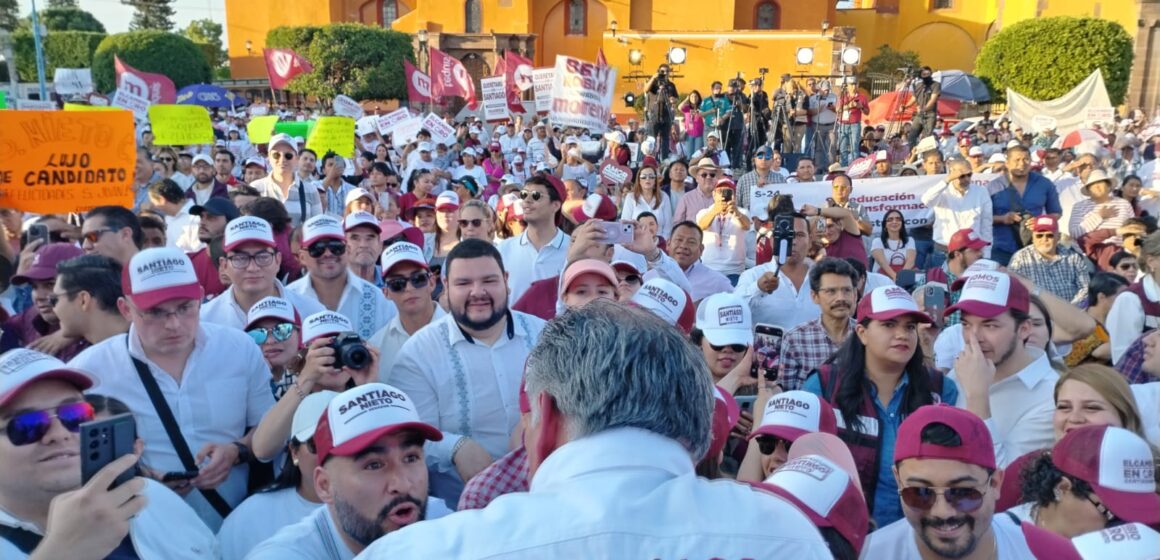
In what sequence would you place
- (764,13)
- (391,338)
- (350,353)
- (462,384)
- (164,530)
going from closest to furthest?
(164,530) → (350,353) → (462,384) → (391,338) → (764,13)

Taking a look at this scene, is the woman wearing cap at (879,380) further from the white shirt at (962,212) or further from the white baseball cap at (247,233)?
the white shirt at (962,212)

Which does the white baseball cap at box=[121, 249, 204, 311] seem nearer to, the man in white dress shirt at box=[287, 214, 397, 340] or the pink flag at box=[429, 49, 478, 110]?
the man in white dress shirt at box=[287, 214, 397, 340]

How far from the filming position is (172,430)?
3.45 meters

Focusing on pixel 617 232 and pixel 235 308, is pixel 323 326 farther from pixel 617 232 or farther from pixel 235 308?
pixel 617 232

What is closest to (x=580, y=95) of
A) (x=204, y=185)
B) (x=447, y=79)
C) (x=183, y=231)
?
(x=204, y=185)

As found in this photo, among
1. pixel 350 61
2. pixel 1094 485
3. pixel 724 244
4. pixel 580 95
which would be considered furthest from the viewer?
pixel 350 61

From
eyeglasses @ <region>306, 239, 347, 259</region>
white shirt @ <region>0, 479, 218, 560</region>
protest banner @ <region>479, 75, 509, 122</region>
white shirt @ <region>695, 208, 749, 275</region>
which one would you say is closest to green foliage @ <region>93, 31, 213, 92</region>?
protest banner @ <region>479, 75, 509, 122</region>

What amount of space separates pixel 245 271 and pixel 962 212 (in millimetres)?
6808

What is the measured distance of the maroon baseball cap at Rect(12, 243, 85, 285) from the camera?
15.2 feet

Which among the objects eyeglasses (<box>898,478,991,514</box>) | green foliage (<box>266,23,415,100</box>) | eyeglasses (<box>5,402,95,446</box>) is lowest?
eyeglasses (<box>898,478,991,514</box>)

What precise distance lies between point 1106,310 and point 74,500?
5821mm

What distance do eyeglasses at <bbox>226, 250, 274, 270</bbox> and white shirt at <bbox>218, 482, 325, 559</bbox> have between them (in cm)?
181

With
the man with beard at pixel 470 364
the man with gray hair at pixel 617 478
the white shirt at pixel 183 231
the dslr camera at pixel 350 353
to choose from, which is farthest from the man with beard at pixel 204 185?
the man with gray hair at pixel 617 478

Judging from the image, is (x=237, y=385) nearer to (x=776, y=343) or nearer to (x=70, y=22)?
(x=776, y=343)
